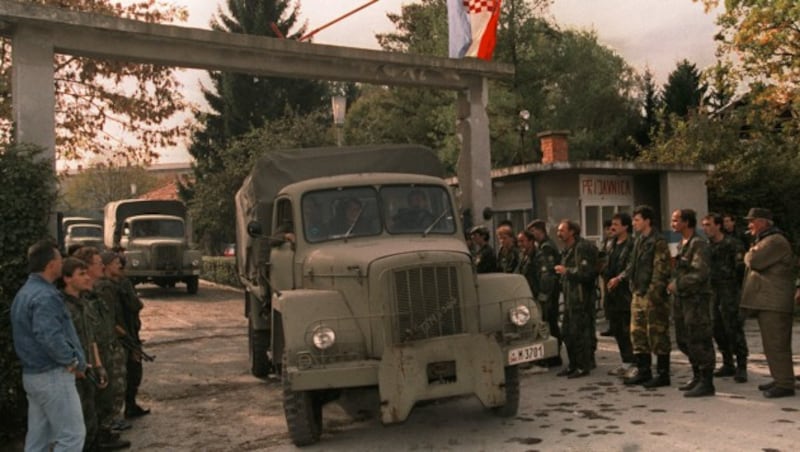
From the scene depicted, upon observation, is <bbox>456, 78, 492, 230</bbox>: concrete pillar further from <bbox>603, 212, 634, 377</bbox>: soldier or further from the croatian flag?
<bbox>603, 212, 634, 377</bbox>: soldier

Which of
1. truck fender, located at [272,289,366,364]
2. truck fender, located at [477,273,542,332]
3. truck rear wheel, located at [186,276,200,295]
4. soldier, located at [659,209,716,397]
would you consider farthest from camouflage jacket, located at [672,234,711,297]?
truck rear wheel, located at [186,276,200,295]

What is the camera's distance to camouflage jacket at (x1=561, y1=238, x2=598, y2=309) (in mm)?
8477

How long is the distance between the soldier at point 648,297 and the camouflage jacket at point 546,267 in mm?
1217

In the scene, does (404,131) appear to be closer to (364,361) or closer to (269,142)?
(269,142)

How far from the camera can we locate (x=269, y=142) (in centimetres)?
2398

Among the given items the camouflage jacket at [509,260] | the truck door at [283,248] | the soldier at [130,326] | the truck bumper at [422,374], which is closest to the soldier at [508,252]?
the camouflage jacket at [509,260]

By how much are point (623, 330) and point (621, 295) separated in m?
0.43

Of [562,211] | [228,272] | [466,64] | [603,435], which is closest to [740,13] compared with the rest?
[562,211]

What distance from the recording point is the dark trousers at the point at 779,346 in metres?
7.16

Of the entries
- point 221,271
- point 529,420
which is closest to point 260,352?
point 529,420

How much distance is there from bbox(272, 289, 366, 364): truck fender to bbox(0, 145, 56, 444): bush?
2500 millimetres

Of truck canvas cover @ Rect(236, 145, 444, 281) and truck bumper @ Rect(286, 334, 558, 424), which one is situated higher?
truck canvas cover @ Rect(236, 145, 444, 281)

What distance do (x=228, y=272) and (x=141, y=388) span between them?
1618 cm

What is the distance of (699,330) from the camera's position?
7277 millimetres
